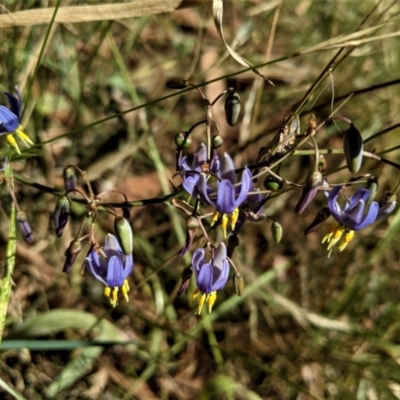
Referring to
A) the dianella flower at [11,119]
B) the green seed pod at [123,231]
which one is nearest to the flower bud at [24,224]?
the dianella flower at [11,119]

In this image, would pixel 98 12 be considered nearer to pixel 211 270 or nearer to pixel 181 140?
pixel 181 140

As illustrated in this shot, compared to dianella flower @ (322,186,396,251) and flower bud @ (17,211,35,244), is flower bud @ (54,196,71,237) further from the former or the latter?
dianella flower @ (322,186,396,251)

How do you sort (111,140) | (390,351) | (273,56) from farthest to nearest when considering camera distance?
(273,56) < (111,140) < (390,351)

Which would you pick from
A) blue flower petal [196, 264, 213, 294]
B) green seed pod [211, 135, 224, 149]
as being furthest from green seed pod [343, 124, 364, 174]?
blue flower petal [196, 264, 213, 294]

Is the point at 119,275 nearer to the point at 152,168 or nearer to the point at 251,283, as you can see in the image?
the point at 251,283

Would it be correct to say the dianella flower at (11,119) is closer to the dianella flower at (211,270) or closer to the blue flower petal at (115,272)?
the blue flower petal at (115,272)

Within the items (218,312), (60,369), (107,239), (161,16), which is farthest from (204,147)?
(161,16)
